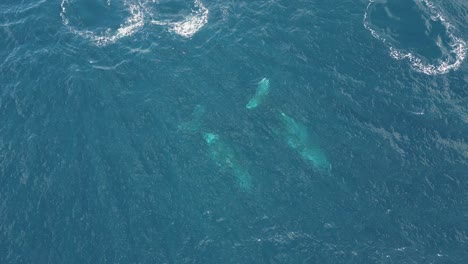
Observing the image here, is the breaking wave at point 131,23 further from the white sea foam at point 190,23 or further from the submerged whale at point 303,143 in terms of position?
the submerged whale at point 303,143

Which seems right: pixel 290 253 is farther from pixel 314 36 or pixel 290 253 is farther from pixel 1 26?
pixel 1 26

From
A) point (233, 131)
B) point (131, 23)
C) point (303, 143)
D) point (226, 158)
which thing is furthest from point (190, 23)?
point (303, 143)

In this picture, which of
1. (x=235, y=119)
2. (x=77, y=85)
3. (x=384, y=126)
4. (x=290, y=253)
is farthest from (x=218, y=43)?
(x=290, y=253)

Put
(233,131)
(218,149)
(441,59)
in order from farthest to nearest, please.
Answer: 1. (441,59)
2. (233,131)
3. (218,149)

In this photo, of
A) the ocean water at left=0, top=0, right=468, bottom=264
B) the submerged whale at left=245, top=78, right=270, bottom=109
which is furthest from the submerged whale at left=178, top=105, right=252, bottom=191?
the submerged whale at left=245, top=78, right=270, bottom=109

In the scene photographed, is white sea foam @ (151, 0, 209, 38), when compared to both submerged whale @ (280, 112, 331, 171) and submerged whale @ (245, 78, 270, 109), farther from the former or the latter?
submerged whale @ (280, 112, 331, 171)

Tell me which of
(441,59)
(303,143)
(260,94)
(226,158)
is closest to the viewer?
(226,158)

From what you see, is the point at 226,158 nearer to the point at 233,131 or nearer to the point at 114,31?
the point at 233,131
